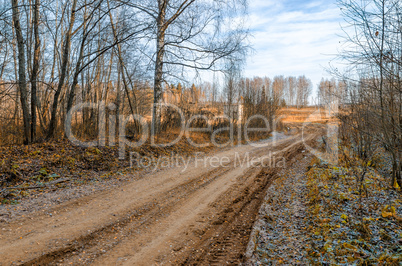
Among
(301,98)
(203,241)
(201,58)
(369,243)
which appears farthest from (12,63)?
(301,98)

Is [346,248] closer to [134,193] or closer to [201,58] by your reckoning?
[134,193]

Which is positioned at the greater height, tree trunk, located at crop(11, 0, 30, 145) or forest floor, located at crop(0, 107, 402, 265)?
tree trunk, located at crop(11, 0, 30, 145)

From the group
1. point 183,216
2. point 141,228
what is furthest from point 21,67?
point 183,216

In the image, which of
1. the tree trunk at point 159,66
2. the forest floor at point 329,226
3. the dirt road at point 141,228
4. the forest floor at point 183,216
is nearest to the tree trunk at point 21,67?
the forest floor at point 183,216

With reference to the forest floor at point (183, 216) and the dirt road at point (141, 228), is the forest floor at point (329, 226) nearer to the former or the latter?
the forest floor at point (183, 216)

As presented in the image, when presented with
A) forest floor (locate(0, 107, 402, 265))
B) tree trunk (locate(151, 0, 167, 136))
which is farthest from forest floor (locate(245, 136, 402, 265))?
tree trunk (locate(151, 0, 167, 136))

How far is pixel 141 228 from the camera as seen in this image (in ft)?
14.1

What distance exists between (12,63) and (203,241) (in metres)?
18.7

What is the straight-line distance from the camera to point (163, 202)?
5613 mm

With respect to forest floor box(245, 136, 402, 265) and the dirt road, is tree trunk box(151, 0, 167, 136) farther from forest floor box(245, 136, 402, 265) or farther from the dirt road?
forest floor box(245, 136, 402, 265)

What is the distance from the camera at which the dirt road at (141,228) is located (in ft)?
11.2

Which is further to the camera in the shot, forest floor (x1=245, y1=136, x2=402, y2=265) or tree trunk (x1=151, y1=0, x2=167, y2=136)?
tree trunk (x1=151, y1=0, x2=167, y2=136)

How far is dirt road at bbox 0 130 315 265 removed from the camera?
11.2 feet

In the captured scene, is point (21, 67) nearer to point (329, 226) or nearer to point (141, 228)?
point (141, 228)
